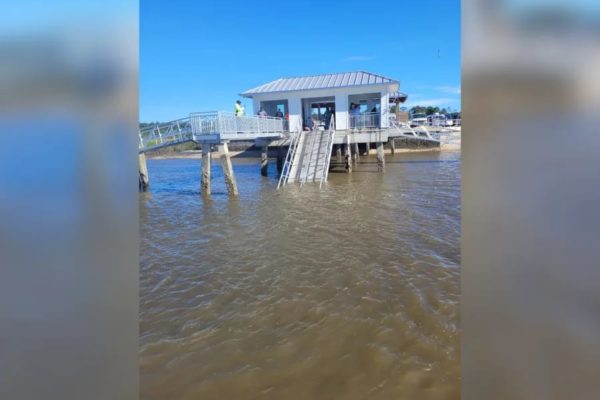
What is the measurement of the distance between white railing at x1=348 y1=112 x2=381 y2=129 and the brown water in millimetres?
12252

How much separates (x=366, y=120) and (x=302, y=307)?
19.0 metres

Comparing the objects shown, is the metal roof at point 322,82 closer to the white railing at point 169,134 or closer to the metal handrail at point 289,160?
the metal handrail at point 289,160

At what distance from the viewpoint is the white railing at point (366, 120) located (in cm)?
2292

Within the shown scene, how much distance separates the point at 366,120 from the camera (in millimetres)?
23031

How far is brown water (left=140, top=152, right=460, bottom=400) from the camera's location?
12.9ft

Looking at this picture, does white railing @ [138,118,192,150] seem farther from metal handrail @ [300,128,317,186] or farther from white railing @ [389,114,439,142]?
white railing @ [389,114,439,142]
